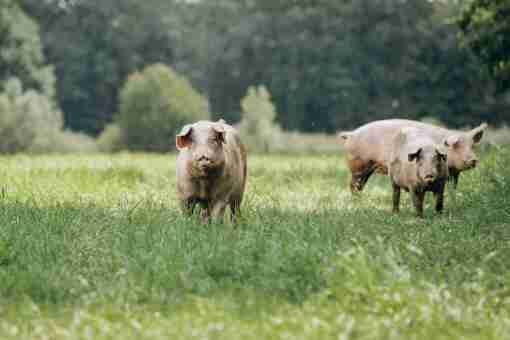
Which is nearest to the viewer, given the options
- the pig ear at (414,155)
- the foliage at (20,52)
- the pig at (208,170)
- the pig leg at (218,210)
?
the pig at (208,170)

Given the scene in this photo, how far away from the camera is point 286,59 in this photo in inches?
2071

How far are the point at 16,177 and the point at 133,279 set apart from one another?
713 centimetres

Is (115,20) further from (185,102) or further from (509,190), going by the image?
(509,190)

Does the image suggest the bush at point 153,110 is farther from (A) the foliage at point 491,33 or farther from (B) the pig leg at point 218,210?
(B) the pig leg at point 218,210

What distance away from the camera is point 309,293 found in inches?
228

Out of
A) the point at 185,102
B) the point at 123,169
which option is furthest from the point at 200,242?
the point at 185,102

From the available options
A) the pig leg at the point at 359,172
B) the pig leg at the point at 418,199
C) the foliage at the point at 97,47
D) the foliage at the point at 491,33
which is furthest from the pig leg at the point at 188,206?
the foliage at the point at 97,47

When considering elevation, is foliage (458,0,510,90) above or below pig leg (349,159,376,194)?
above

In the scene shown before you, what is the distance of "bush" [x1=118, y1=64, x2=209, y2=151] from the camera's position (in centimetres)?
4294

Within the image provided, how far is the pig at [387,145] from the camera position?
11422mm

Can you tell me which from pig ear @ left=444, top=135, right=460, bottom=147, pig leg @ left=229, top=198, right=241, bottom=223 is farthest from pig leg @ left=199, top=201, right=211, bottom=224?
pig ear @ left=444, top=135, right=460, bottom=147

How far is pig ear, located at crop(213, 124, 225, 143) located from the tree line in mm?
40940

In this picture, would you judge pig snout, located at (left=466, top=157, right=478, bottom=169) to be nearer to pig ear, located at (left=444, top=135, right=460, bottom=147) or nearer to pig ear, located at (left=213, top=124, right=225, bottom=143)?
pig ear, located at (left=444, top=135, right=460, bottom=147)

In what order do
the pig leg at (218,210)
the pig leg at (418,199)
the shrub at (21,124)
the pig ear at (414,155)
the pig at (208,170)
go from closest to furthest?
the pig at (208,170) < the pig leg at (218,210) < the pig ear at (414,155) < the pig leg at (418,199) < the shrub at (21,124)
